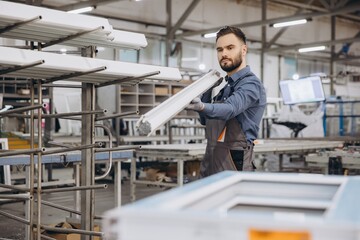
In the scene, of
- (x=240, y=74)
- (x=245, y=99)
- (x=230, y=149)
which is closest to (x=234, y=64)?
(x=240, y=74)

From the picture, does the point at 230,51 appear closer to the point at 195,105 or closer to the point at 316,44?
the point at 195,105

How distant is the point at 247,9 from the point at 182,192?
12452 mm

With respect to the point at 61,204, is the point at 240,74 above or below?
above

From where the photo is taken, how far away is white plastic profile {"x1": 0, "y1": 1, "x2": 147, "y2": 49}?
1.84 metres

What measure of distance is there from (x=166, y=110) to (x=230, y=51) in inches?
33.0

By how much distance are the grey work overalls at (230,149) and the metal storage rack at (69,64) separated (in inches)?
14.9

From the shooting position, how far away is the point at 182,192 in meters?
0.97

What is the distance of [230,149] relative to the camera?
221 cm

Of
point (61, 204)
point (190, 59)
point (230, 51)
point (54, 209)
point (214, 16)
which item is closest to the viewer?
point (230, 51)

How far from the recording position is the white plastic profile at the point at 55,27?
6.03 ft

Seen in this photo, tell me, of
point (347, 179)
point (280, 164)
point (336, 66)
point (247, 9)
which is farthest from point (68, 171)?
point (336, 66)

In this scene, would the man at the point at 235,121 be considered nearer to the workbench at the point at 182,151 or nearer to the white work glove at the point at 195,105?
the white work glove at the point at 195,105

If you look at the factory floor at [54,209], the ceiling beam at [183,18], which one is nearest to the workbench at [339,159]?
the factory floor at [54,209]

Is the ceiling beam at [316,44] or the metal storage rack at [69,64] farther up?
the ceiling beam at [316,44]
